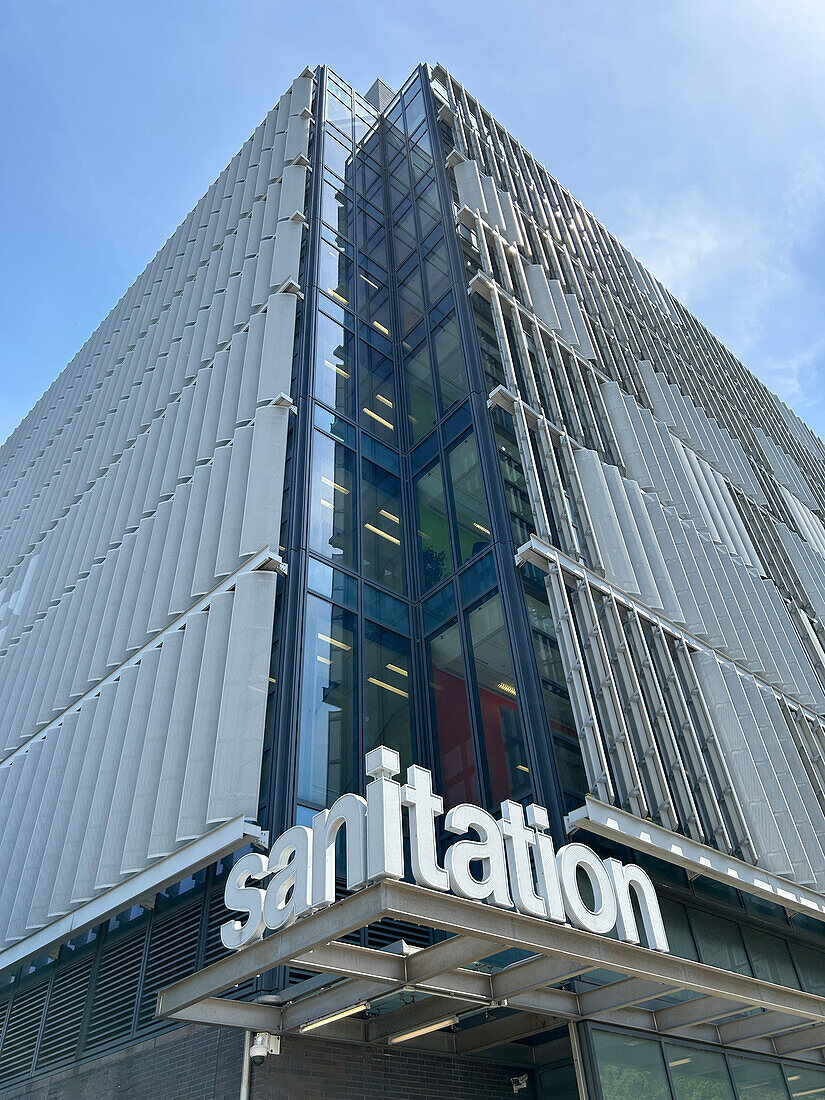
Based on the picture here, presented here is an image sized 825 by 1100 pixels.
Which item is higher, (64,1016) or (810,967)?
(810,967)

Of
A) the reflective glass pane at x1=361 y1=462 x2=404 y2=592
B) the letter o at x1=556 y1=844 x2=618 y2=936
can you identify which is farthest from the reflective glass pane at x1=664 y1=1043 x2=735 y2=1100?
the reflective glass pane at x1=361 y1=462 x2=404 y2=592

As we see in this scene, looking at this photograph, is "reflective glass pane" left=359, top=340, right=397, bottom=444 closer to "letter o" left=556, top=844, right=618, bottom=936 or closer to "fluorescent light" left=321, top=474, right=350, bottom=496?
"fluorescent light" left=321, top=474, right=350, bottom=496

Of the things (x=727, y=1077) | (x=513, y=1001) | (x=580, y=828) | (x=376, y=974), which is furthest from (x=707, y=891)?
(x=376, y=974)

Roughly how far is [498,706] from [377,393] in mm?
9952

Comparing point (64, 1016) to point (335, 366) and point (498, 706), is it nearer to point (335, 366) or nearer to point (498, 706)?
point (498, 706)

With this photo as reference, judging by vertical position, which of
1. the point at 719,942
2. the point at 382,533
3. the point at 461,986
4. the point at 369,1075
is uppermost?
the point at 382,533

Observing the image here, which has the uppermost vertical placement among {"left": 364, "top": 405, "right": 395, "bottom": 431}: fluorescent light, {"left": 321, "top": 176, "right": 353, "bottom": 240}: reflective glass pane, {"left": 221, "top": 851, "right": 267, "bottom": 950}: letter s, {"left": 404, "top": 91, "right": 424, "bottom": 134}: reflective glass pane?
{"left": 404, "top": 91, "right": 424, "bottom": 134}: reflective glass pane

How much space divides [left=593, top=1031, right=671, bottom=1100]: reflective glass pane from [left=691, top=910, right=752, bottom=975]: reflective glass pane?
2.47m

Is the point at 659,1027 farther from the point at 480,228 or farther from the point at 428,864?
the point at 480,228

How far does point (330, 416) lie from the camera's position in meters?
19.2

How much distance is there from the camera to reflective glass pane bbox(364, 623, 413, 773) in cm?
1505

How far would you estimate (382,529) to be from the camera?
60.7 ft

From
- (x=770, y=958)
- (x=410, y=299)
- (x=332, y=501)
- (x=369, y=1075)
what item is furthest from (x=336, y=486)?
(x=770, y=958)

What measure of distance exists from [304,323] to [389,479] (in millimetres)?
4745
